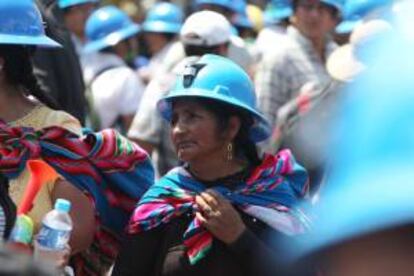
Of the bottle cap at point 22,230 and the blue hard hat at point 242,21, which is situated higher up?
the bottle cap at point 22,230

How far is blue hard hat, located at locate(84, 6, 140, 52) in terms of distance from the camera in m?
9.07

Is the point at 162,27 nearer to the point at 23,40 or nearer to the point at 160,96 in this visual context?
the point at 160,96

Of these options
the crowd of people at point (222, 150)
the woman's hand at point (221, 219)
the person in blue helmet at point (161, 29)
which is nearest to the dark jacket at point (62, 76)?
the crowd of people at point (222, 150)

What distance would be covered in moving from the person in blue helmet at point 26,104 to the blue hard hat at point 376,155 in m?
2.43

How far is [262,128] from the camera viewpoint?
4.07 meters

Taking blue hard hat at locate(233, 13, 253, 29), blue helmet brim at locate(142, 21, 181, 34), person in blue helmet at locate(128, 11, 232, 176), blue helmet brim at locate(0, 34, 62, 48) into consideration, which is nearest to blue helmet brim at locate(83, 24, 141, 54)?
blue helmet brim at locate(142, 21, 181, 34)

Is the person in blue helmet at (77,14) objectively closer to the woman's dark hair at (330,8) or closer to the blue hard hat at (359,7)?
the woman's dark hair at (330,8)

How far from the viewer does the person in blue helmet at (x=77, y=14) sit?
30.3 ft

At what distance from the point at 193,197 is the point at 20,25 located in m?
0.84

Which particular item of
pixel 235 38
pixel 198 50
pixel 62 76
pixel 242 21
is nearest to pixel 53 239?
pixel 62 76

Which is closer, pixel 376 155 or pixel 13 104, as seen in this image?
pixel 376 155

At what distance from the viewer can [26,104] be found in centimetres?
380

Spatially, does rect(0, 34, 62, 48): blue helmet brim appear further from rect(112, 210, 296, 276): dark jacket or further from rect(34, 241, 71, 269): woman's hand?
rect(34, 241, 71, 269): woman's hand

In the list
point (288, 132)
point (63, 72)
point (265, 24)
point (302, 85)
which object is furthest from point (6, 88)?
point (265, 24)
